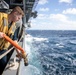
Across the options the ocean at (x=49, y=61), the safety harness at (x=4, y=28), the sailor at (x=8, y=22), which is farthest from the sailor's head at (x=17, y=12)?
the ocean at (x=49, y=61)

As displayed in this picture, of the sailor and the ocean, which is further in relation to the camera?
the ocean

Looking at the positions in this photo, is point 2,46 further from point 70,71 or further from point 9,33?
point 70,71

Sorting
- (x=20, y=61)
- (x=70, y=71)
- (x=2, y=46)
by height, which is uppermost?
(x=2, y=46)

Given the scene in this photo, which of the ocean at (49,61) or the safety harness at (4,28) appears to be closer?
the safety harness at (4,28)

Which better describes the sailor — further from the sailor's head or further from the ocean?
the ocean

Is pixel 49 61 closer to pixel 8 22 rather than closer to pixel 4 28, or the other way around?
pixel 8 22

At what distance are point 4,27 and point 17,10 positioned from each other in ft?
1.57

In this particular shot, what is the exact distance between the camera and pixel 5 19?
15.8 feet

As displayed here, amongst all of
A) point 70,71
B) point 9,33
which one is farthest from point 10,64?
point 70,71

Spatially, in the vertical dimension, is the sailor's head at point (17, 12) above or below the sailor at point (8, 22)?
above

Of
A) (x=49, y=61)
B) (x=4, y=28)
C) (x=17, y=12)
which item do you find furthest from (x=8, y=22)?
(x=49, y=61)

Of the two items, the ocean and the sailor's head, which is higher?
the sailor's head

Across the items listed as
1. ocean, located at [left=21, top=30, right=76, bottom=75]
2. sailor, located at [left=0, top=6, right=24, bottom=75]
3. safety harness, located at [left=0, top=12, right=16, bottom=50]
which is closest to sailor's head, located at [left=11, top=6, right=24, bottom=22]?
sailor, located at [left=0, top=6, right=24, bottom=75]

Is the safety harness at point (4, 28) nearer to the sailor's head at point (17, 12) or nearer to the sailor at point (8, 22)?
the sailor at point (8, 22)
